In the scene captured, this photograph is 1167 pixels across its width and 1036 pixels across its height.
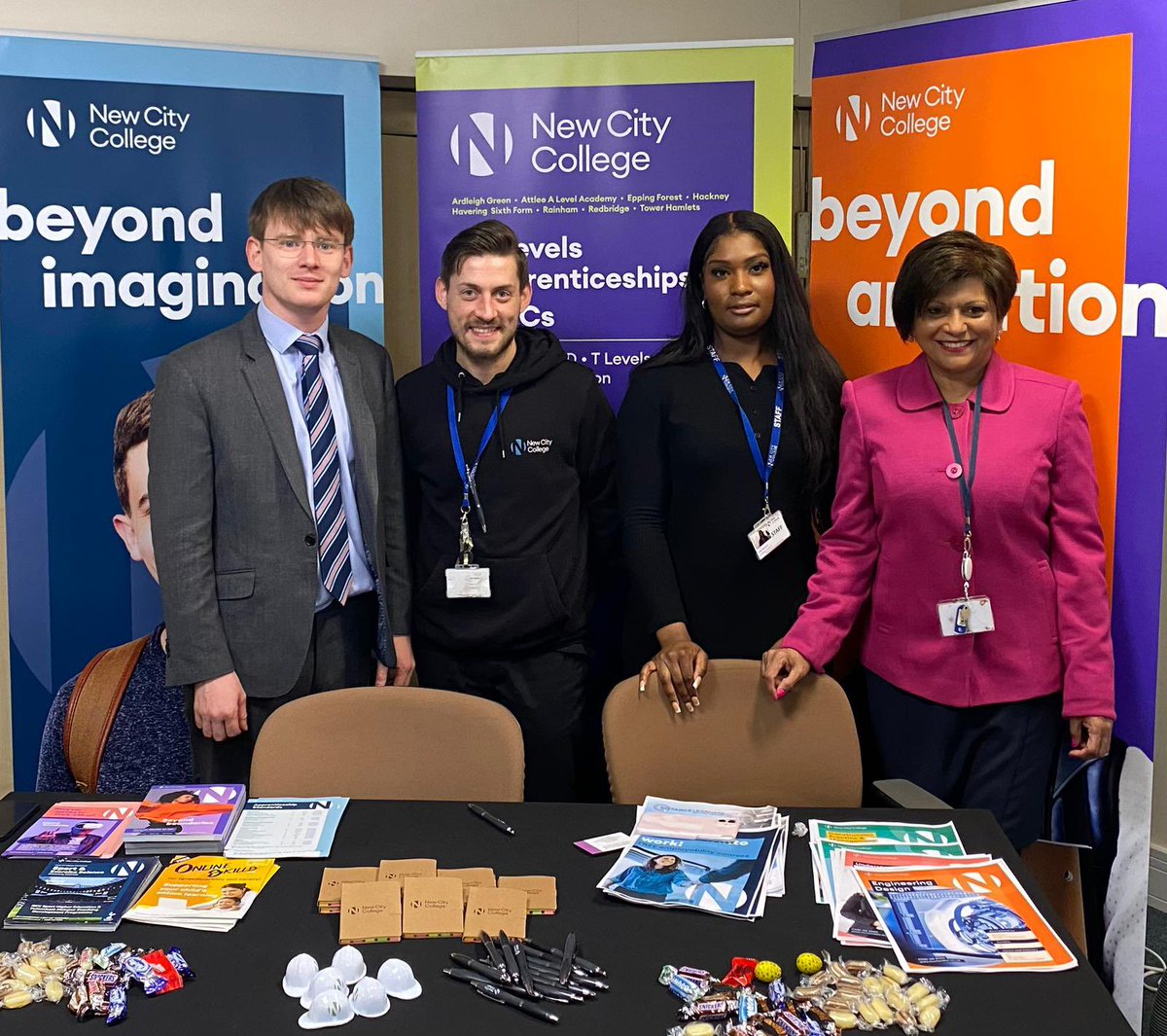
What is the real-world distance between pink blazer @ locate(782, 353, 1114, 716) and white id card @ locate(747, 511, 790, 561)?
0.71 feet

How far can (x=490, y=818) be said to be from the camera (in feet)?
6.64

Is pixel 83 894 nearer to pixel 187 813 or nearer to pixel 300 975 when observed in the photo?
pixel 187 813

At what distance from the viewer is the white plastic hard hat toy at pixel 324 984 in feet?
4.87

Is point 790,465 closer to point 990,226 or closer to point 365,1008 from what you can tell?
point 990,226

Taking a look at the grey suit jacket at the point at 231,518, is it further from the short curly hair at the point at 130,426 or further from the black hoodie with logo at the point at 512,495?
the short curly hair at the point at 130,426

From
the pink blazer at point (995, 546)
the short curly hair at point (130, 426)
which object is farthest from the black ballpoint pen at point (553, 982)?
the short curly hair at point (130, 426)

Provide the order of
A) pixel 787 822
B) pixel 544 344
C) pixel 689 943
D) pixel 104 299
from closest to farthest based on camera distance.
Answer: pixel 689 943 → pixel 787 822 → pixel 544 344 → pixel 104 299

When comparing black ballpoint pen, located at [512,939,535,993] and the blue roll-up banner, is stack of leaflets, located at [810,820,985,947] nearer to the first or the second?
black ballpoint pen, located at [512,939,535,993]

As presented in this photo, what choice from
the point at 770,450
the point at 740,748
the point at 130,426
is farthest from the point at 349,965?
the point at 130,426

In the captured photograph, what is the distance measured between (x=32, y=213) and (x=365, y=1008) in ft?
8.39

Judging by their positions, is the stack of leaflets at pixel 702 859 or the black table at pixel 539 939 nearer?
the black table at pixel 539 939

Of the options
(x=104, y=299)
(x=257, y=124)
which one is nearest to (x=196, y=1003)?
(x=104, y=299)

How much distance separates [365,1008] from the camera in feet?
4.86

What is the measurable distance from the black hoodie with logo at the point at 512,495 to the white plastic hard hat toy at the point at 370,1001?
1.50 metres
